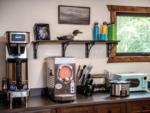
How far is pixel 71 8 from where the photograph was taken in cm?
363

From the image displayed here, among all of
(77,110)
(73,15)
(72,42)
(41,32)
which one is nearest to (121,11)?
(73,15)

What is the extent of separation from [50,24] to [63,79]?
83 centimetres

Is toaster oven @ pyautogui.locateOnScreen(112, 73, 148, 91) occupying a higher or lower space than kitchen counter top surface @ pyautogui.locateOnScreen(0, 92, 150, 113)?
higher

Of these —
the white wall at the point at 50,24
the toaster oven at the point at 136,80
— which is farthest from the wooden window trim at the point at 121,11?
the toaster oven at the point at 136,80

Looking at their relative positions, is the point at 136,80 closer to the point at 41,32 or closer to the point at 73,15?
the point at 73,15

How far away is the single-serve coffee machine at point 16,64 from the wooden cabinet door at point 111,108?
843mm

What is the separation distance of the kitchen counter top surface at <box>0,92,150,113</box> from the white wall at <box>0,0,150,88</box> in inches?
15.9

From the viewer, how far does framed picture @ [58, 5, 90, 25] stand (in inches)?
141

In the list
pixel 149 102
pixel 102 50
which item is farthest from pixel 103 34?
pixel 149 102

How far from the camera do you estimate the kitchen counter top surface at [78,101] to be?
2815mm

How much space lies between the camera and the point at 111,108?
317 centimetres

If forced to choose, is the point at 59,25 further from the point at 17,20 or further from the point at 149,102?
the point at 149,102

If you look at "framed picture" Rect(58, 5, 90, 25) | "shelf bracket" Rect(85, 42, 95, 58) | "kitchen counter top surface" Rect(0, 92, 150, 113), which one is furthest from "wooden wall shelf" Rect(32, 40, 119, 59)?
"kitchen counter top surface" Rect(0, 92, 150, 113)

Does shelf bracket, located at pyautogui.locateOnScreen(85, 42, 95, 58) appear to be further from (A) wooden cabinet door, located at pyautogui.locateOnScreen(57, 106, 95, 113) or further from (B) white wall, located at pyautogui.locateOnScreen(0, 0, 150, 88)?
(A) wooden cabinet door, located at pyautogui.locateOnScreen(57, 106, 95, 113)
